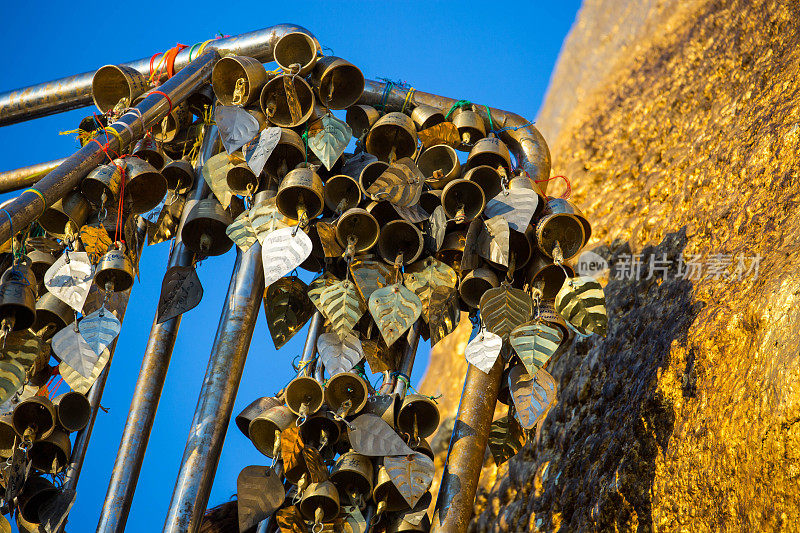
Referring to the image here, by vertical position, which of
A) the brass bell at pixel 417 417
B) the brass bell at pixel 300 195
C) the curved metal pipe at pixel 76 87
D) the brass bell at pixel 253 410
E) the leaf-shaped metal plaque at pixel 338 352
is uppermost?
the curved metal pipe at pixel 76 87

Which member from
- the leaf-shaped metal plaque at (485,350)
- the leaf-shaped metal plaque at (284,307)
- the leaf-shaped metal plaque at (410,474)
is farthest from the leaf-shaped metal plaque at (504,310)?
the leaf-shaped metal plaque at (284,307)

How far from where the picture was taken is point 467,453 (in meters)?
1.93

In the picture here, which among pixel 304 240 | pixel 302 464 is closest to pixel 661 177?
pixel 304 240

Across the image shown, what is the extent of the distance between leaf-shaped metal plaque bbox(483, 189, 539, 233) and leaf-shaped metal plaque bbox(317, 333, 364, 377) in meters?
0.45

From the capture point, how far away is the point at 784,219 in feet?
6.73

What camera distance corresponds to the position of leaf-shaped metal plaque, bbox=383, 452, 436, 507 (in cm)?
179

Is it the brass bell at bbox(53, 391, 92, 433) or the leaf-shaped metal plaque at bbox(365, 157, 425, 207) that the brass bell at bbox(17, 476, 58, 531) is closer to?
the brass bell at bbox(53, 391, 92, 433)

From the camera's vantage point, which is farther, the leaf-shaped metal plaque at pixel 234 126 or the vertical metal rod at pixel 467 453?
the leaf-shaped metal plaque at pixel 234 126

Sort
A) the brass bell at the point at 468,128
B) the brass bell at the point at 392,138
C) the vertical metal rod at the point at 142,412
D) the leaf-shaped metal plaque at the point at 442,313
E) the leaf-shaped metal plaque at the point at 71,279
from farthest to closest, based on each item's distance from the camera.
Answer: the brass bell at the point at 468,128 → the brass bell at the point at 392,138 → the leaf-shaped metal plaque at the point at 442,313 → the vertical metal rod at the point at 142,412 → the leaf-shaped metal plaque at the point at 71,279

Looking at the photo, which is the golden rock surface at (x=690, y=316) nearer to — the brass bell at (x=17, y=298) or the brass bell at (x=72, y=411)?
the brass bell at (x=72, y=411)

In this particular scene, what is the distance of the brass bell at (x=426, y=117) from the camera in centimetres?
232

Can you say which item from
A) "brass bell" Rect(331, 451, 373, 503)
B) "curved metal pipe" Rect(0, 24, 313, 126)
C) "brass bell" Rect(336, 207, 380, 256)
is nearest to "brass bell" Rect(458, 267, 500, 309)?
"brass bell" Rect(336, 207, 380, 256)

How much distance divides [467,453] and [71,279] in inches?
36.6

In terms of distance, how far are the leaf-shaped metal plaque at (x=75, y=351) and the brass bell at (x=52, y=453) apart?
0.73ft
